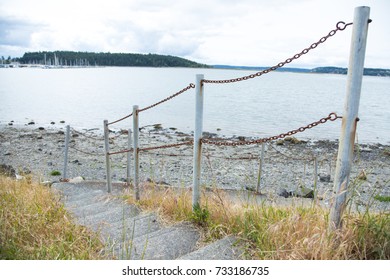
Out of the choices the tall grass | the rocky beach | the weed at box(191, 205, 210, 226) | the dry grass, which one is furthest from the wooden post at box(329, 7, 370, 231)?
the rocky beach

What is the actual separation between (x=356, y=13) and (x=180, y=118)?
100 ft

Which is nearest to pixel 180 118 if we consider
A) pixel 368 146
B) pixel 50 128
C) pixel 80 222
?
pixel 50 128

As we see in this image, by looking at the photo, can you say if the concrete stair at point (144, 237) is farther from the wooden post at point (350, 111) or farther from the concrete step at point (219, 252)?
the wooden post at point (350, 111)

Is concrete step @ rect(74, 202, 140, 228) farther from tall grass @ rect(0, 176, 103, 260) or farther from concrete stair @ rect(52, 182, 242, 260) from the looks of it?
tall grass @ rect(0, 176, 103, 260)

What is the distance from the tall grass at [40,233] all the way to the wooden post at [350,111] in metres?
2.35

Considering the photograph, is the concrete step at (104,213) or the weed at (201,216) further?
the concrete step at (104,213)

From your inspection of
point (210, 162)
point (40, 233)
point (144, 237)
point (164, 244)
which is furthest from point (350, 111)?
point (210, 162)

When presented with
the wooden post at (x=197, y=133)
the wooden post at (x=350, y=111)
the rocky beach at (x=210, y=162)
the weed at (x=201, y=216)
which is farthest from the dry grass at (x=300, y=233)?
the rocky beach at (x=210, y=162)

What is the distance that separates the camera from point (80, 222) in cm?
455

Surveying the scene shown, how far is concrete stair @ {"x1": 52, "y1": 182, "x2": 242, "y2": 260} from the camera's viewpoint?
11.2 feet

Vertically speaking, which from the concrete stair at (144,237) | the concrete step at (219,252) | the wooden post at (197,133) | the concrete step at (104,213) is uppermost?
the wooden post at (197,133)

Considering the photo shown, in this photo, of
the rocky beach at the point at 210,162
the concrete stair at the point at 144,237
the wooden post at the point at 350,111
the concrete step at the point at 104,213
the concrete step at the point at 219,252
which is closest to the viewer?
the wooden post at the point at 350,111

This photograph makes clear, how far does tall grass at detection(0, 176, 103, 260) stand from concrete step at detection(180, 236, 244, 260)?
3.13 feet

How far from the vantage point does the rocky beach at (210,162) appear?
11969mm
